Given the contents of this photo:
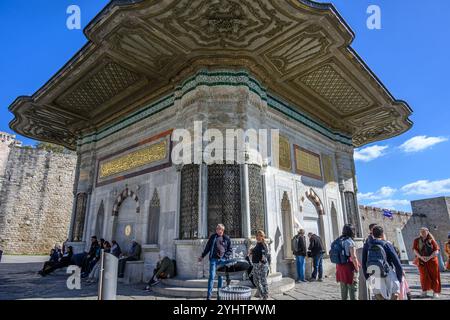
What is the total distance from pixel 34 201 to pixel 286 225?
15019 millimetres

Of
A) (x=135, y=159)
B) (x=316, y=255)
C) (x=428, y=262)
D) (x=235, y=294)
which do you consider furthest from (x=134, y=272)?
(x=428, y=262)

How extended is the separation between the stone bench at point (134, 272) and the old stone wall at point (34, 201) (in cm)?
Result: 1239

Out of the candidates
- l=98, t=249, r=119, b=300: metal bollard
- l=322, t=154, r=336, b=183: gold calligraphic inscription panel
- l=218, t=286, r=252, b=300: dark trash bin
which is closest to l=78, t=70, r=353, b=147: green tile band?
l=322, t=154, r=336, b=183: gold calligraphic inscription panel

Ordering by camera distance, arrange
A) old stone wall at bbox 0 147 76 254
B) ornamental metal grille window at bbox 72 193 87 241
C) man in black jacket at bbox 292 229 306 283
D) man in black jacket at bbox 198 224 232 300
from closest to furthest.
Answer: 1. man in black jacket at bbox 198 224 232 300
2. man in black jacket at bbox 292 229 306 283
3. ornamental metal grille window at bbox 72 193 87 241
4. old stone wall at bbox 0 147 76 254

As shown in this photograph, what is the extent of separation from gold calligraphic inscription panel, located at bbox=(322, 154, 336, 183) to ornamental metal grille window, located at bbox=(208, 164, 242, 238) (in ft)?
13.9

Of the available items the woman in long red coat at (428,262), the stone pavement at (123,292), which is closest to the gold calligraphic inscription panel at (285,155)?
the stone pavement at (123,292)

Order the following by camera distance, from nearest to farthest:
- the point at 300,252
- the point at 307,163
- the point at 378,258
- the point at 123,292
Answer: the point at 378,258, the point at 123,292, the point at 300,252, the point at 307,163

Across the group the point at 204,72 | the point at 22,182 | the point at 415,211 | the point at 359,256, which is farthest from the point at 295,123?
the point at 415,211

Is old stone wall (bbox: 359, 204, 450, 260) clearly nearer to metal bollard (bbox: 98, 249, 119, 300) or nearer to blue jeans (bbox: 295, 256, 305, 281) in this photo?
blue jeans (bbox: 295, 256, 305, 281)

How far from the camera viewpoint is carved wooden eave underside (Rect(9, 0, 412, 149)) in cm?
520

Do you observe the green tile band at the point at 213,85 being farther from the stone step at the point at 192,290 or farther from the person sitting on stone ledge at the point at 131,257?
the stone step at the point at 192,290

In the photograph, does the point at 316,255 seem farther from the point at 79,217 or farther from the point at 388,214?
the point at 388,214

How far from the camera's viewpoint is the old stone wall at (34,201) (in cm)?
1509

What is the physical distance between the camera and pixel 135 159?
795 centimetres
